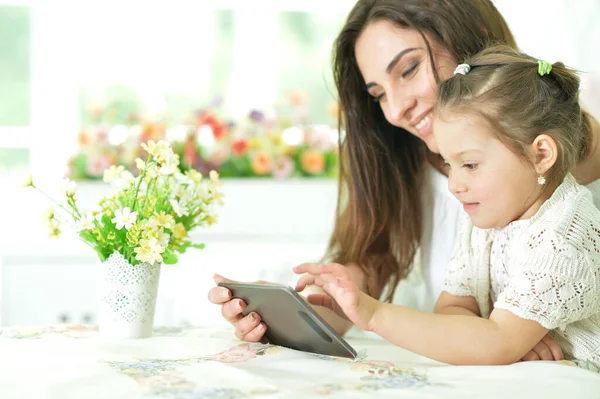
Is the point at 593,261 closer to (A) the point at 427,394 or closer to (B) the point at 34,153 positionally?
(A) the point at 427,394

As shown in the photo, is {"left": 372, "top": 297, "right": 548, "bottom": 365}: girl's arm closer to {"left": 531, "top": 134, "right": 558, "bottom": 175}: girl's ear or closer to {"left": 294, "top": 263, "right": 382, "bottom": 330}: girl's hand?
{"left": 294, "top": 263, "right": 382, "bottom": 330}: girl's hand

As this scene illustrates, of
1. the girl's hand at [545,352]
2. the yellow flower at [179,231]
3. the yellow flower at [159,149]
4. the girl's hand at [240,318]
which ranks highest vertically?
the yellow flower at [159,149]

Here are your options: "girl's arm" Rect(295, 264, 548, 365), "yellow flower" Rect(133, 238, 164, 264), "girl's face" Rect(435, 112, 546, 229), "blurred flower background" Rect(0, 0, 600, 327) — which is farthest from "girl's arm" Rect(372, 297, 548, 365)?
"blurred flower background" Rect(0, 0, 600, 327)

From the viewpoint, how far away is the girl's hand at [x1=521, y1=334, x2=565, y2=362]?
160cm

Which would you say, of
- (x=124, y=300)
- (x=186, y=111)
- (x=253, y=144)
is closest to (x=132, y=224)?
(x=124, y=300)

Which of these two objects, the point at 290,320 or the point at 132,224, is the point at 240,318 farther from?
the point at 132,224

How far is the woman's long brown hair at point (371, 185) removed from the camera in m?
2.29

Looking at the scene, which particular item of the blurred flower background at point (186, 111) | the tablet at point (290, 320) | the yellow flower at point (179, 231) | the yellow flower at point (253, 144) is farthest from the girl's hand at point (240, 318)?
the yellow flower at point (253, 144)

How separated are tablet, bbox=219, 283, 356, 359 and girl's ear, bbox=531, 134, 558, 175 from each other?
50 cm

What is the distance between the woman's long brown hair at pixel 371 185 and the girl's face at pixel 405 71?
11cm

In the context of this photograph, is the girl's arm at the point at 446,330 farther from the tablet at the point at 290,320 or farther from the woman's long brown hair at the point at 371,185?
the woman's long brown hair at the point at 371,185

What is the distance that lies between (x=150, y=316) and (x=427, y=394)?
2.41 feet

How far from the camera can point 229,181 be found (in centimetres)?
370

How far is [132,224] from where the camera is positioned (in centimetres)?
169
